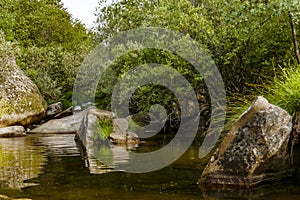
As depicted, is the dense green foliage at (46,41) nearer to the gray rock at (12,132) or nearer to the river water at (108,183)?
the gray rock at (12,132)

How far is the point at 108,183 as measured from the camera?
6.99 m

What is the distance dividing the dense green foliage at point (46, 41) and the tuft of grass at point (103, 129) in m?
12.7

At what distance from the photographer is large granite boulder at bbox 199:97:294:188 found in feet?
21.7

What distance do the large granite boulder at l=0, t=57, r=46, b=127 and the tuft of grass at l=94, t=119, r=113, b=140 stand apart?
9087 millimetres

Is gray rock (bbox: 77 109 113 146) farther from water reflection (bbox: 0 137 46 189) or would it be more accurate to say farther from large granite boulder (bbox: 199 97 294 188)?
large granite boulder (bbox: 199 97 294 188)

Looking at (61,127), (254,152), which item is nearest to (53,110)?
(61,127)

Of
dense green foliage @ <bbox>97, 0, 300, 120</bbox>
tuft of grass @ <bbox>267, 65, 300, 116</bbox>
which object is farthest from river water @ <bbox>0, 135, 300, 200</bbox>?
dense green foliage @ <bbox>97, 0, 300, 120</bbox>

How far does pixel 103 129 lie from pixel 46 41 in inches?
1047

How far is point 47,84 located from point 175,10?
17222 millimetres

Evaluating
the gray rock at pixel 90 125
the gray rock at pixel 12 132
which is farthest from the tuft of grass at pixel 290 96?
the gray rock at pixel 12 132

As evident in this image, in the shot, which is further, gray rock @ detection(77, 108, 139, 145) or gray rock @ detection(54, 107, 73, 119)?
gray rock @ detection(54, 107, 73, 119)

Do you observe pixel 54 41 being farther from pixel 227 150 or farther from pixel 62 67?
pixel 227 150

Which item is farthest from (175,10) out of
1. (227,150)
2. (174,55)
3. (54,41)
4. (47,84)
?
(54,41)

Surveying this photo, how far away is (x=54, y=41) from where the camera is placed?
39844 mm
